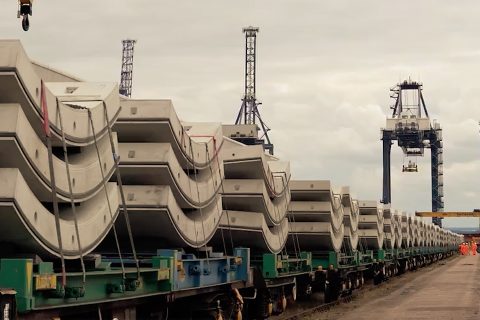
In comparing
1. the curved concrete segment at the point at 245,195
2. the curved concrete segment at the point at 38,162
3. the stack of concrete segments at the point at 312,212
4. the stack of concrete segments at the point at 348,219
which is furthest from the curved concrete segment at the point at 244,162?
the stack of concrete segments at the point at 348,219

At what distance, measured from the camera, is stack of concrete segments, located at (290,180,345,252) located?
→ 2908cm

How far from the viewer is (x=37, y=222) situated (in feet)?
31.0

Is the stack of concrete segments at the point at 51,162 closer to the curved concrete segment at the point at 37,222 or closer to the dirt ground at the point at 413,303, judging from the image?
the curved concrete segment at the point at 37,222

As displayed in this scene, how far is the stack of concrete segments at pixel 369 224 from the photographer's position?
138ft

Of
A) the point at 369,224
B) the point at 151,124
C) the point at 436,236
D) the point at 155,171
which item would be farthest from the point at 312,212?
the point at 436,236

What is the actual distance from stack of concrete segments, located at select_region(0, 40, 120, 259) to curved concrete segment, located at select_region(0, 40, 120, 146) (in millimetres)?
11

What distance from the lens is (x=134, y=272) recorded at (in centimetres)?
1192

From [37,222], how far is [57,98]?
5.44 feet

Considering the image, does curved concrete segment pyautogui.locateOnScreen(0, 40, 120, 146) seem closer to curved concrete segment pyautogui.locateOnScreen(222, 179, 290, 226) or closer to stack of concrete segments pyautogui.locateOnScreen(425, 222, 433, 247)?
curved concrete segment pyautogui.locateOnScreen(222, 179, 290, 226)

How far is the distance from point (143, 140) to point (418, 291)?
27.6m

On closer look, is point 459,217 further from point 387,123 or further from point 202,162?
point 202,162

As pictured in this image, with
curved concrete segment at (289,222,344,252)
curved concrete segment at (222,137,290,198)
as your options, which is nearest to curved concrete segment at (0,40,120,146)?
curved concrete segment at (222,137,290,198)

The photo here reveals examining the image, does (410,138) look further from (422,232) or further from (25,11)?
(25,11)

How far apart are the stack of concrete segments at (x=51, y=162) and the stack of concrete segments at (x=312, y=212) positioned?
17579 millimetres
